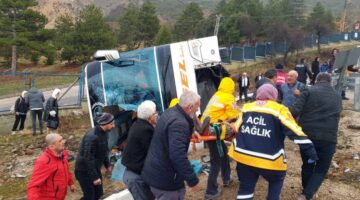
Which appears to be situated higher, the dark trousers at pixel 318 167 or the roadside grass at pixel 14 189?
the dark trousers at pixel 318 167

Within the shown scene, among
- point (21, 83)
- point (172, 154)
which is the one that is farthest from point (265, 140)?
point (21, 83)

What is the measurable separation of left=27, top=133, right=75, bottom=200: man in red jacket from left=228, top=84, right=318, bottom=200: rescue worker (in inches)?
77.0

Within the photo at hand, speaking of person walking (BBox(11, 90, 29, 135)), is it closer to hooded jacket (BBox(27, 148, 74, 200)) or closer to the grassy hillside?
hooded jacket (BBox(27, 148, 74, 200))

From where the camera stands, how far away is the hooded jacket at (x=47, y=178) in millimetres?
4422

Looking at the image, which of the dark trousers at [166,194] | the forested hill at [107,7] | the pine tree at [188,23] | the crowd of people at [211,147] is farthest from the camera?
the forested hill at [107,7]

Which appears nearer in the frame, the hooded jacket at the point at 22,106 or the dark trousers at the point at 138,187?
the dark trousers at the point at 138,187

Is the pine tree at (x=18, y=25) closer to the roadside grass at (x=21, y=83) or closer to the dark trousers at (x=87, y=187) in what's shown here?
the roadside grass at (x=21, y=83)

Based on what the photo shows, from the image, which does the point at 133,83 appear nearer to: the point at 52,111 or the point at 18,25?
the point at 52,111

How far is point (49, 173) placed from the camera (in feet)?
14.6

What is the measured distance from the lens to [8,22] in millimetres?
39375

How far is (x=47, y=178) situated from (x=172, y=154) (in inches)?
64.5

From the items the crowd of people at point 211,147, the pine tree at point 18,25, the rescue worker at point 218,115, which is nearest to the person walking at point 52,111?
the crowd of people at point 211,147

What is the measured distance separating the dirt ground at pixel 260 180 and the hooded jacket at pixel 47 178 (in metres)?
1.50

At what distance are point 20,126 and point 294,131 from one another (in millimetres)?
11344
